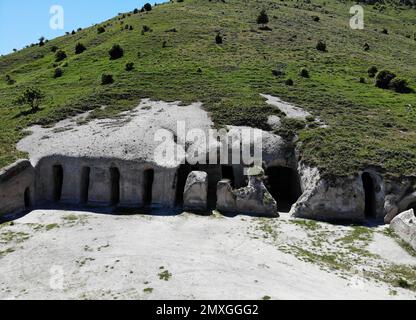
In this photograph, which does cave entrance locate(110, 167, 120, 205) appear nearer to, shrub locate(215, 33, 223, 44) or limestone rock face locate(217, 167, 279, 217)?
limestone rock face locate(217, 167, 279, 217)

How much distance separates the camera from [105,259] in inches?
1034

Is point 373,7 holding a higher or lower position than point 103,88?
higher

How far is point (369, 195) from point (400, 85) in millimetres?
31070

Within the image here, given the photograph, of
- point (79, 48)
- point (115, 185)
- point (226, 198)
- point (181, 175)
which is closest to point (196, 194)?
point (226, 198)

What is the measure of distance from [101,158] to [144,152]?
3.70 metres

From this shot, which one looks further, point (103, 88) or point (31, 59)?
point (31, 59)

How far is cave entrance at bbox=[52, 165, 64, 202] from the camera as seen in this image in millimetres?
38319

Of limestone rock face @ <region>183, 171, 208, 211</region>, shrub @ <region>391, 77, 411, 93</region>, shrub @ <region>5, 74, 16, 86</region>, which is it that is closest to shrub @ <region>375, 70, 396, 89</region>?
shrub @ <region>391, 77, 411, 93</region>

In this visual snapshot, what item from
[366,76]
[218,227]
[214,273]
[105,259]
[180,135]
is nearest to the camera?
[214,273]

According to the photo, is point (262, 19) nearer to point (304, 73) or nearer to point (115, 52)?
point (304, 73)

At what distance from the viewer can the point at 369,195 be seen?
35.5m

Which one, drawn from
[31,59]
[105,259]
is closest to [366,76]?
[105,259]
